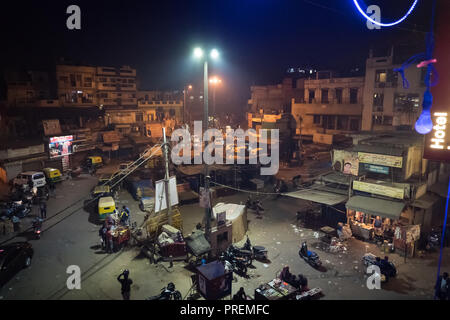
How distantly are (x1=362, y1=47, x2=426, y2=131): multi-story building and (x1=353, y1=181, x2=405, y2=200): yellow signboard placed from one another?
2211 centimetres

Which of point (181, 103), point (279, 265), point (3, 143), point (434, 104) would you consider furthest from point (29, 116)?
point (434, 104)

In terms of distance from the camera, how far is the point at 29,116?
38312 mm

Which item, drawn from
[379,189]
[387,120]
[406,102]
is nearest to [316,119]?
[387,120]

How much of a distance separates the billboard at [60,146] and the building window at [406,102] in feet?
142

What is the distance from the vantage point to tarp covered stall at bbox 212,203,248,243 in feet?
57.7

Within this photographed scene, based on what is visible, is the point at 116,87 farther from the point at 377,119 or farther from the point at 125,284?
the point at 125,284

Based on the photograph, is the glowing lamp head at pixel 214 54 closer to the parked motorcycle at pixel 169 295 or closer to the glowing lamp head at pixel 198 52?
the glowing lamp head at pixel 198 52

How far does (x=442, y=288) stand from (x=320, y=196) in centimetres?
838

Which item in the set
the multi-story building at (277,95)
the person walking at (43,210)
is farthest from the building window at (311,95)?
the person walking at (43,210)

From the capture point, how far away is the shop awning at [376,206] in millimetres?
16525

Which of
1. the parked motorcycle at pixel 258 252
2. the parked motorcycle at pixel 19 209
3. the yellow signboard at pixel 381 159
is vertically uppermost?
the yellow signboard at pixel 381 159

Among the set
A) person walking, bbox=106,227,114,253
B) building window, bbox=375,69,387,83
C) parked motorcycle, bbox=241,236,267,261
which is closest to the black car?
person walking, bbox=106,227,114,253

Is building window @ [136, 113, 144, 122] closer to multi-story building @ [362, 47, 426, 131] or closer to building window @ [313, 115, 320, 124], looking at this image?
building window @ [313, 115, 320, 124]

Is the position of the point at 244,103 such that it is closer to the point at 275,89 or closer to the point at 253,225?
the point at 275,89
